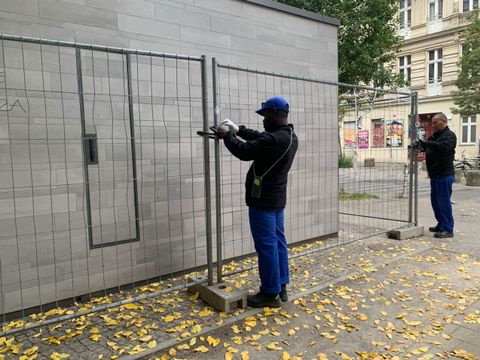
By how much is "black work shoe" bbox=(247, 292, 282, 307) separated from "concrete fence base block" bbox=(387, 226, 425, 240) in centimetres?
338

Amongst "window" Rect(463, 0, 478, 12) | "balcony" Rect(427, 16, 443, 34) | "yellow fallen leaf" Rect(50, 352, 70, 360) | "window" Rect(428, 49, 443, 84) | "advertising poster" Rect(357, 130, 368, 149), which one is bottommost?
"yellow fallen leaf" Rect(50, 352, 70, 360)

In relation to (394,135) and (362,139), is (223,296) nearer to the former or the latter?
(362,139)

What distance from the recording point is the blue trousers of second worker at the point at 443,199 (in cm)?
639

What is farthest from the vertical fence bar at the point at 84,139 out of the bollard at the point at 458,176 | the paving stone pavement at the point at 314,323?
the bollard at the point at 458,176

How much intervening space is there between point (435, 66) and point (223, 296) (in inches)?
1019

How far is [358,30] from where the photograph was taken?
10.9m

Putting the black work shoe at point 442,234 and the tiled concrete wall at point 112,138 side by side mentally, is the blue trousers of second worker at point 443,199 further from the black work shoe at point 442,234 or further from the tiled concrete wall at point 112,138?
the tiled concrete wall at point 112,138

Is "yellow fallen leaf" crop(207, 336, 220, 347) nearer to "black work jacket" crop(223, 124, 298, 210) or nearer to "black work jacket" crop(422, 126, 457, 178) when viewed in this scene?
"black work jacket" crop(223, 124, 298, 210)

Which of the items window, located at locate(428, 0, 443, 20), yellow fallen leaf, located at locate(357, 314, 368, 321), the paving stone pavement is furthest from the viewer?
window, located at locate(428, 0, 443, 20)

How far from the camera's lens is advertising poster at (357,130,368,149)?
7438 mm

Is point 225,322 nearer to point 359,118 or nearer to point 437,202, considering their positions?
point 437,202

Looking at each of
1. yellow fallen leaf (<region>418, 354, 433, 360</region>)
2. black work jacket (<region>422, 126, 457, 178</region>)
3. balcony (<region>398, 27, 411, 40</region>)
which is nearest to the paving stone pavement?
yellow fallen leaf (<region>418, 354, 433, 360</region>)

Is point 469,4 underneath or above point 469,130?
above

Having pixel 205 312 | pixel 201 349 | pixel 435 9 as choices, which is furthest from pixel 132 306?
pixel 435 9
